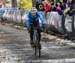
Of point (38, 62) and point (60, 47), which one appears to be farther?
point (60, 47)

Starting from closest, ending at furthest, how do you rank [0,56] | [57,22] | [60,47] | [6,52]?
[0,56] < [6,52] < [60,47] < [57,22]

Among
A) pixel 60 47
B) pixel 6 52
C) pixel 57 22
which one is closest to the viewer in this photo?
pixel 6 52

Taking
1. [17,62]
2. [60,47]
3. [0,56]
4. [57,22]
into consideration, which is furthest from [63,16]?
[17,62]

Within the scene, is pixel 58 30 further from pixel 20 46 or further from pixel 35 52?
pixel 35 52

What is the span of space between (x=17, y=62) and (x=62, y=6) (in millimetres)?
9934

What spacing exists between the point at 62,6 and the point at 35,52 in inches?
314

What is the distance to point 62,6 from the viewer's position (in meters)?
22.0

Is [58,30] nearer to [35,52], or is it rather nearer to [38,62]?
[35,52]

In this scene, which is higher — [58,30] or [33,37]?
[33,37]

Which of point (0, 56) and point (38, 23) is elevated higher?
point (38, 23)

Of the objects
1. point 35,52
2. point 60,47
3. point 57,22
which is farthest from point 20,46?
point 57,22

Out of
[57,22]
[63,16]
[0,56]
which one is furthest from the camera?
[57,22]

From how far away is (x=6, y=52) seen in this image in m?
15.4

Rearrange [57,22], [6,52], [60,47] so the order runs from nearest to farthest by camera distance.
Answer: [6,52], [60,47], [57,22]
